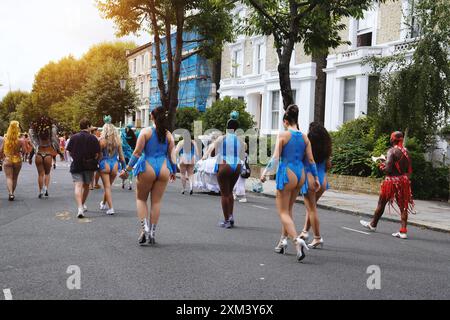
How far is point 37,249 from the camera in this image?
700cm

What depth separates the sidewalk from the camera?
1116cm

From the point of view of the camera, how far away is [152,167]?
24.4 feet

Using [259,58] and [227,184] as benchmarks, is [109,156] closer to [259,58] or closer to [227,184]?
[227,184]

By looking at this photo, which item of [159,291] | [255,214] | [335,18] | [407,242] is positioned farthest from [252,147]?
[159,291]

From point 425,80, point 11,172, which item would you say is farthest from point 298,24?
point 11,172

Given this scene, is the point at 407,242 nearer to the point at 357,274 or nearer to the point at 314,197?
the point at 314,197

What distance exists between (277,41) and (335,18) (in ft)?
6.10

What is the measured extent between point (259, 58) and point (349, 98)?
1042 centimetres

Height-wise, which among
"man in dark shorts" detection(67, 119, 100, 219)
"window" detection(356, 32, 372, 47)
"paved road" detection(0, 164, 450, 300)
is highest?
"window" detection(356, 32, 372, 47)

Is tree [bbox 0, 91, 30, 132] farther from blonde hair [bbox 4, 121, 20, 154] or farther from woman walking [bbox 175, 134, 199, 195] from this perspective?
blonde hair [bbox 4, 121, 20, 154]

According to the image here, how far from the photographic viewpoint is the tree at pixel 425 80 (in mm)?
15156

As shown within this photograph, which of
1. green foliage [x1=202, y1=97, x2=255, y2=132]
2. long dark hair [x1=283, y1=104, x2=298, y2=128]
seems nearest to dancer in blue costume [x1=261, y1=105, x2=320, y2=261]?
long dark hair [x1=283, y1=104, x2=298, y2=128]

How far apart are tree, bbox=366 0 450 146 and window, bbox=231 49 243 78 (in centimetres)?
2064

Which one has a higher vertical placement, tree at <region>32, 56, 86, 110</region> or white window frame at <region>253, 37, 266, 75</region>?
tree at <region>32, 56, 86, 110</region>
